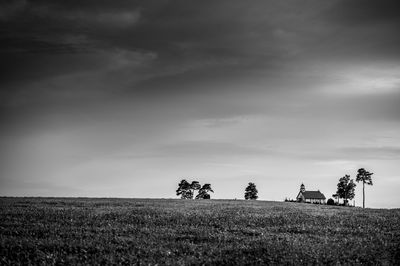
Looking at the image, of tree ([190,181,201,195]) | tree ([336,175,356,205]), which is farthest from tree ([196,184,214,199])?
tree ([336,175,356,205])

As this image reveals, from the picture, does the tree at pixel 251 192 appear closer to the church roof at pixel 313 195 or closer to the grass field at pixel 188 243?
the church roof at pixel 313 195

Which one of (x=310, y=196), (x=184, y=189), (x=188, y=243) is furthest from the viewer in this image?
(x=310, y=196)

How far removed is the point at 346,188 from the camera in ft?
413

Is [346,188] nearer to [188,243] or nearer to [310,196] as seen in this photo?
[310,196]

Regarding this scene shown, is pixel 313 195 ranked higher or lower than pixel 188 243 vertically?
lower

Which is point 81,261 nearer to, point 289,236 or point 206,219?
point 289,236

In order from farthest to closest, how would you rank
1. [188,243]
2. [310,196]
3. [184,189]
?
[310,196] → [184,189] → [188,243]

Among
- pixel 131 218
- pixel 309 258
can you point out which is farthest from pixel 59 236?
pixel 309 258

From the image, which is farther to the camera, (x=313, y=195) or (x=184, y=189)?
(x=313, y=195)

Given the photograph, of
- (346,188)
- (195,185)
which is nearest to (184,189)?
(195,185)

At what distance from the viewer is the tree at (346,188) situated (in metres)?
126

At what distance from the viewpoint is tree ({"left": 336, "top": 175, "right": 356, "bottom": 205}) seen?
413ft

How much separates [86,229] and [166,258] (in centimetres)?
784

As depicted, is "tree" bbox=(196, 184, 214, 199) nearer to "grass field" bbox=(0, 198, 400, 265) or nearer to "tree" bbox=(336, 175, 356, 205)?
"tree" bbox=(336, 175, 356, 205)
